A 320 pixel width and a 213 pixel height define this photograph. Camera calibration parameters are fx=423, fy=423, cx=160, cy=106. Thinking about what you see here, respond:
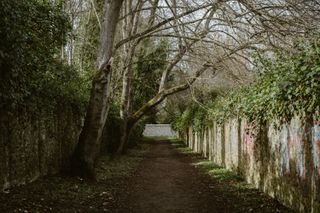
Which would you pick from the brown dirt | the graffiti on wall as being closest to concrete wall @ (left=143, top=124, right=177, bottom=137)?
the brown dirt

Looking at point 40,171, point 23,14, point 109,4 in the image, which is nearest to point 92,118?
point 40,171

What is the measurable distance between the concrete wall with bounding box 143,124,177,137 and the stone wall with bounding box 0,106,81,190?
159ft

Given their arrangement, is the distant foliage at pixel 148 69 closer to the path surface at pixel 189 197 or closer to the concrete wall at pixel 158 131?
the path surface at pixel 189 197

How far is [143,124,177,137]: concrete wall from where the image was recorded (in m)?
63.7

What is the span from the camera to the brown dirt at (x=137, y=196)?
8672 mm

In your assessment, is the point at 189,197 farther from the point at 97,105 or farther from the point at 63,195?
the point at 97,105

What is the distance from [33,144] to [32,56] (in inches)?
114

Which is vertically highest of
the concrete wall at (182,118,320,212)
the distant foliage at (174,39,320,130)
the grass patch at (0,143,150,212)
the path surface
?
the distant foliage at (174,39,320,130)

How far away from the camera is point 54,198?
30.6 ft

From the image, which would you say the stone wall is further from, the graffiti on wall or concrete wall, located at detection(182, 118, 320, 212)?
the graffiti on wall

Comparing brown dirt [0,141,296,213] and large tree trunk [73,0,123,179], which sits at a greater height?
large tree trunk [73,0,123,179]

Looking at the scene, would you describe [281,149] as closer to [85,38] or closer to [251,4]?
[251,4]

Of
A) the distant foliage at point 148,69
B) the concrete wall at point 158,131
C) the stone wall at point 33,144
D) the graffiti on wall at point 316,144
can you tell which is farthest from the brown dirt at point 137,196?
the concrete wall at point 158,131

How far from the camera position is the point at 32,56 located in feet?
30.5
